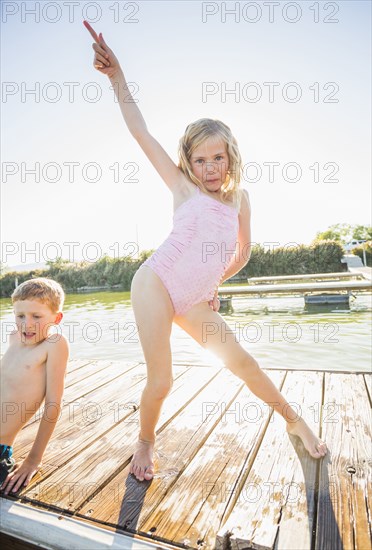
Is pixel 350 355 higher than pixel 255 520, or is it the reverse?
pixel 255 520

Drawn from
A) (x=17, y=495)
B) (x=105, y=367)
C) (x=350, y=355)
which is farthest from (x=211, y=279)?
(x=350, y=355)

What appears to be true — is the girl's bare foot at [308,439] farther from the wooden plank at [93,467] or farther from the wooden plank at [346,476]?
the wooden plank at [93,467]

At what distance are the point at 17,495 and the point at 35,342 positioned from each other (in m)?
0.57

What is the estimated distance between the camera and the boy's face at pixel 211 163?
1590mm

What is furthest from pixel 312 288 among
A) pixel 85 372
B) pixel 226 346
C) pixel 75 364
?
pixel 226 346

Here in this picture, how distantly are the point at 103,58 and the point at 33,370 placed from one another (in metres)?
1.34

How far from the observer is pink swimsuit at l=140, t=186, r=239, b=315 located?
1.50m

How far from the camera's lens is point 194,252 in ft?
4.98

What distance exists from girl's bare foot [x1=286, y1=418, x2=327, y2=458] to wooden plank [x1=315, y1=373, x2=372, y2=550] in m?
0.04

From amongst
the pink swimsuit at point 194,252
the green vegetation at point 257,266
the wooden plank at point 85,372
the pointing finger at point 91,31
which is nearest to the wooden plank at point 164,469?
the pink swimsuit at point 194,252

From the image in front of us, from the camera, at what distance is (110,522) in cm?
121

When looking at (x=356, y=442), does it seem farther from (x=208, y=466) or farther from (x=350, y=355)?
(x=350, y=355)

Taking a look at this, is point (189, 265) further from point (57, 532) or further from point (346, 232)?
point (346, 232)

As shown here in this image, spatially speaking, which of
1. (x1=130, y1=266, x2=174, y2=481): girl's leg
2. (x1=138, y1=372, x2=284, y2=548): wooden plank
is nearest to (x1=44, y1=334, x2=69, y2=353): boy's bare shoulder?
(x1=130, y1=266, x2=174, y2=481): girl's leg
